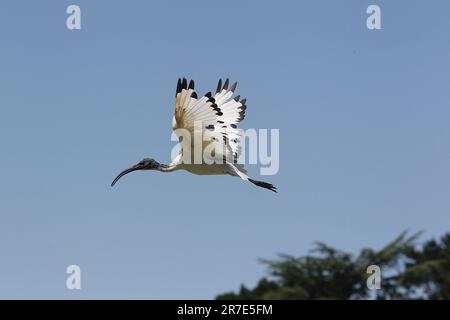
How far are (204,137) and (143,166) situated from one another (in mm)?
1327

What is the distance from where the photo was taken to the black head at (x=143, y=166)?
12.9m

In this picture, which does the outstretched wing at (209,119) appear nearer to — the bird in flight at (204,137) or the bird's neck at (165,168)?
the bird in flight at (204,137)

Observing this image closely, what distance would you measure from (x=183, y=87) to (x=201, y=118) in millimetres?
472

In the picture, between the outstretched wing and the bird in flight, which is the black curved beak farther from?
the outstretched wing

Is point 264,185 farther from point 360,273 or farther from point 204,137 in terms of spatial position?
point 360,273

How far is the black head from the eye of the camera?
12896 mm

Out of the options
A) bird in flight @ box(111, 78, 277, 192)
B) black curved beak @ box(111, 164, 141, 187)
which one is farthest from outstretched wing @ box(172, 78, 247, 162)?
black curved beak @ box(111, 164, 141, 187)

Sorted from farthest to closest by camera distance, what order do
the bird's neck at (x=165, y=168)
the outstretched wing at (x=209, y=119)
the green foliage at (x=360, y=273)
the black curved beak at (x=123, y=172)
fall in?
the green foliage at (x=360, y=273), the black curved beak at (x=123, y=172), the bird's neck at (x=165, y=168), the outstretched wing at (x=209, y=119)

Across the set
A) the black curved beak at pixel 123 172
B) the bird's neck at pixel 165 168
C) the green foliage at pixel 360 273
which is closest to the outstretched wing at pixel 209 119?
the bird's neck at pixel 165 168

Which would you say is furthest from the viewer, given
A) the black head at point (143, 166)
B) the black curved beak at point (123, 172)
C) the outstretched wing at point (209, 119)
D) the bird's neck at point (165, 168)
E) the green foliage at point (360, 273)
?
the green foliage at point (360, 273)
